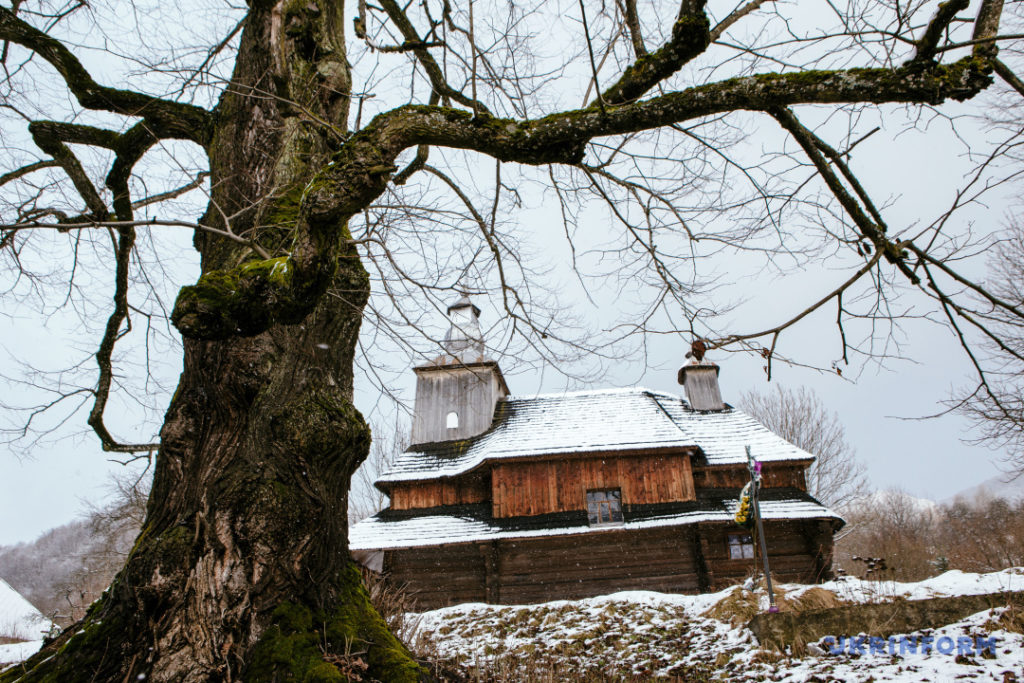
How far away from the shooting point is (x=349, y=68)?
4.43m

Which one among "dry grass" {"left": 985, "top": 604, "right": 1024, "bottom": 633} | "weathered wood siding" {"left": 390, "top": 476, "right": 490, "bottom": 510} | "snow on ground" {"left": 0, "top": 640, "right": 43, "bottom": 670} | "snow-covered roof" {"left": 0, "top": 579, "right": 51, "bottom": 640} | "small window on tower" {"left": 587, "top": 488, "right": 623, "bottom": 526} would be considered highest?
"weathered wood siding" {"left": 390, "top": 476, "right": 490, "bottom": 510}

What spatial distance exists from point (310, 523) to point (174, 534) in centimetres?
64

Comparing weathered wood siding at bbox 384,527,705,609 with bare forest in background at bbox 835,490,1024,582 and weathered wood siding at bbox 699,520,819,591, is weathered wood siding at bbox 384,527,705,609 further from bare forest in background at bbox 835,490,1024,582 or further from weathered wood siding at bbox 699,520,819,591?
bare forest in background at bbox 835,490,1024,582

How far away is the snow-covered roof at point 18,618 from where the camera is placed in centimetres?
2197

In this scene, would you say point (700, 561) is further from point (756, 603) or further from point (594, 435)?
point (756, 603)

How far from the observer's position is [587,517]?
13719 millimetres

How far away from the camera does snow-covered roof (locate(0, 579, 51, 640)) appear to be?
21969 millimetres

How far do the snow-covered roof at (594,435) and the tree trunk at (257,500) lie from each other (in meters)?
11.1

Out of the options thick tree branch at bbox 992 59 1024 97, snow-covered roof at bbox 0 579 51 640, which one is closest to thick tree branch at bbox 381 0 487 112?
thick tree branch at bbox 992 59 1024 97

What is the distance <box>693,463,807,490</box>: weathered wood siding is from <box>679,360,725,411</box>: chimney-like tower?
3857 millimetres

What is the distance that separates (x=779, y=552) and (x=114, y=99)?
15.5 metres

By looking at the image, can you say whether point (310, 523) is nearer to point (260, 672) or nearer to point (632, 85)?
point (260, 672)

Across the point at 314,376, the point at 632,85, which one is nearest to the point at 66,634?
the point at 314,376

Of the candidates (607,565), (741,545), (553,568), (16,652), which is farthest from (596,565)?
(16,652)
